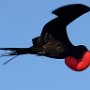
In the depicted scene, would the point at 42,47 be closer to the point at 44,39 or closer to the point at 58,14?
→ the point at 44,39

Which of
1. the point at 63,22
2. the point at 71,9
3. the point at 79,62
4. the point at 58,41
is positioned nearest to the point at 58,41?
the point at 58,41

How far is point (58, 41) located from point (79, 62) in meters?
0.51

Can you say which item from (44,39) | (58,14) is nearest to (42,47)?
(44,39)

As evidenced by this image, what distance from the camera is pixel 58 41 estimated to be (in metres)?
10.0

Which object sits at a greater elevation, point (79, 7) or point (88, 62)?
point (79, 7)

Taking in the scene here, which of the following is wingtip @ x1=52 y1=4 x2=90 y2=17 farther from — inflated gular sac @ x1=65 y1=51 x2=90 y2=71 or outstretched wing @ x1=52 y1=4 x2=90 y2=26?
inflated gular sac @ x1=65 y1=51 x2=90 y2=71

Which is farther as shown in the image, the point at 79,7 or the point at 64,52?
the point at 64,52

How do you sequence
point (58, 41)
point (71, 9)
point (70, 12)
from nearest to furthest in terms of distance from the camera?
point (71, 9) < point (70, 12) < point (58, 41)

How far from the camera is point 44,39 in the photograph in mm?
9820

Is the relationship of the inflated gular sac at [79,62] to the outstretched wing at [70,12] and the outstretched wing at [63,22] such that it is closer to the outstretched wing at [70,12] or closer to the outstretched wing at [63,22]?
the outstretched wing at [63,22]

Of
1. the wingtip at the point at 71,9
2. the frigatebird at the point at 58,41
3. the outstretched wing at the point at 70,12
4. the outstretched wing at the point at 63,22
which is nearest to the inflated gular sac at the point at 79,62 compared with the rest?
the frigatebird at the point at 58,41

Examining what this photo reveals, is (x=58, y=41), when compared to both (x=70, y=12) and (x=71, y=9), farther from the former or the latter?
(x=71, y=9)

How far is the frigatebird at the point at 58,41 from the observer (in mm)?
9523

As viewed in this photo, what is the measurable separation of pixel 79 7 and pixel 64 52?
0.94 metres
